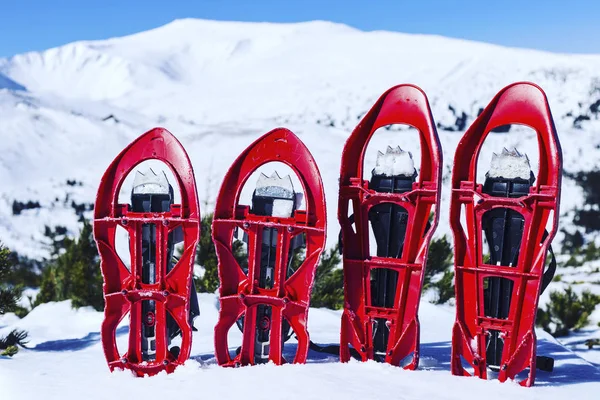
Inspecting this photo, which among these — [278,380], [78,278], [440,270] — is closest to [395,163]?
[278,380]

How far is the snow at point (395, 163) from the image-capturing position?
5.98 m

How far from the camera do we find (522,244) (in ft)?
18.7

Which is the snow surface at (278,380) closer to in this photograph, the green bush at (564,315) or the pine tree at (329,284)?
the pine tree at (329,284)

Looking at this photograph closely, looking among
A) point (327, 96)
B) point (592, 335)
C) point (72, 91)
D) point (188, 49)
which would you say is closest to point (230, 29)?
point (188, 49)

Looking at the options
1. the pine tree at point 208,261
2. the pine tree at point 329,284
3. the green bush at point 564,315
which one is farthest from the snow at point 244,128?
the pine tree at point 329,284

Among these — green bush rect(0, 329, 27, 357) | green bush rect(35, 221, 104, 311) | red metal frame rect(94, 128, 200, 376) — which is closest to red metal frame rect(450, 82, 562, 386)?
red metal frame rect(94, 128, 200, 376)

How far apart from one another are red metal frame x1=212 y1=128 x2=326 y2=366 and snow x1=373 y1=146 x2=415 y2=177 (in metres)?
0.61

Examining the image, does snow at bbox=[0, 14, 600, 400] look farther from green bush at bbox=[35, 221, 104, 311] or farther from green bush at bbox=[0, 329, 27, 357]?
green bush at bbox=[35, 221, 104, 311]

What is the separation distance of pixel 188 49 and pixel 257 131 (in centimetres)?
5926

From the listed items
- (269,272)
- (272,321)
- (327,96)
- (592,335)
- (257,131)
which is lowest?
(592,335)

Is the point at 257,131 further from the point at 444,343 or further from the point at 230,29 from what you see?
the point at 230,29

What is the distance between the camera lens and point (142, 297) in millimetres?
6172

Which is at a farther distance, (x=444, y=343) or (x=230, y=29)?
(x=230, y=29)

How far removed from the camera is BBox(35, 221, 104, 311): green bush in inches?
435
